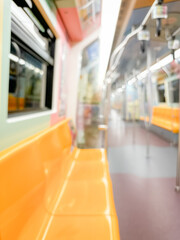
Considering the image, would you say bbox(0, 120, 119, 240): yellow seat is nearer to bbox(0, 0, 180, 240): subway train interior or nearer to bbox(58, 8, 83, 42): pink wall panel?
bbox(0, 0, 180, 240): subway train interior

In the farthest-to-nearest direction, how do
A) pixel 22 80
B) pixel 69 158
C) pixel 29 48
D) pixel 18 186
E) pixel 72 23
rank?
pixel 22 80
pixel 72 23
pixel 69 158
pixel 29 48
pixel 18 186

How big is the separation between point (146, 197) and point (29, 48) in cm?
216

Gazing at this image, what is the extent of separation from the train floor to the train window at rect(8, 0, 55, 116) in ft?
4.81

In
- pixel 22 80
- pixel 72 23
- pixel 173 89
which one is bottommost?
pixel 22 80

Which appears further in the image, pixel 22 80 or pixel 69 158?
pixel 22 80

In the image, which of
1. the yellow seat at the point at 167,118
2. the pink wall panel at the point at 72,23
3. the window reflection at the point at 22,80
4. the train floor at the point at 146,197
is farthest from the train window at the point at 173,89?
the window reflection at the point at 22,80

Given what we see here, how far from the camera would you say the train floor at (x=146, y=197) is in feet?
5.24

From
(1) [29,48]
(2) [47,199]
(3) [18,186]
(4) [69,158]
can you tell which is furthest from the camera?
(4) [69,158]

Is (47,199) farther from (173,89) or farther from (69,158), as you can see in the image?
(173,89)

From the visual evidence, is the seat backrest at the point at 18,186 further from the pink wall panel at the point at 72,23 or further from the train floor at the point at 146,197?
the pink wall panel at the point at 72,23

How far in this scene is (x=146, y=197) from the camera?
2.19 m

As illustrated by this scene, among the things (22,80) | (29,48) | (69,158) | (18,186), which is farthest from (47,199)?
(22,80)

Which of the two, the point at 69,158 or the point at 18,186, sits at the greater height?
the point at 18,186

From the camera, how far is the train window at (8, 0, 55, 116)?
1687mm
